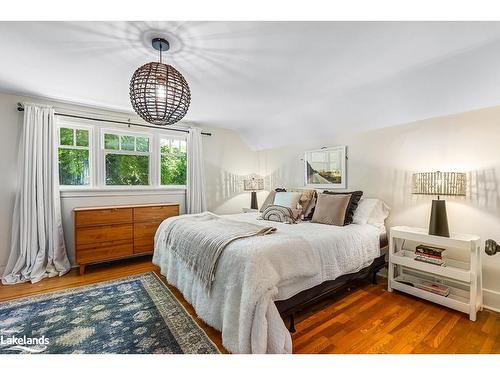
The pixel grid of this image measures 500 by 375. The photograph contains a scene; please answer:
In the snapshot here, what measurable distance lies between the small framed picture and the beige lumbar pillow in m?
0.65

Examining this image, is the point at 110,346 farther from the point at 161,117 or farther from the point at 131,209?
the point at 131,209

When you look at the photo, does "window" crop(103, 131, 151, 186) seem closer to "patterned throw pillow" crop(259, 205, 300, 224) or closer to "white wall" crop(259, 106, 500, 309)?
Result: "patterned throw pillow" crop(259, 205, 300, 224)

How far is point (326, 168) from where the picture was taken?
11.5 ft

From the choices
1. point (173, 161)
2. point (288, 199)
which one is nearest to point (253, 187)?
point (288, 199)

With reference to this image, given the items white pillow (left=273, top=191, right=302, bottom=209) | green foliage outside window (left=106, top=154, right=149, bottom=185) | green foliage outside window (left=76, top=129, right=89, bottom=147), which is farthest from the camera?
green foliage outside window (left=106, top=154, right=149, bottom=185)

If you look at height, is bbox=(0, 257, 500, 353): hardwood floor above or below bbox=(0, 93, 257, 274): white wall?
below

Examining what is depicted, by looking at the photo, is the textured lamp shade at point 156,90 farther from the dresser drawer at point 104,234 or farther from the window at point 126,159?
the window at point 126,159

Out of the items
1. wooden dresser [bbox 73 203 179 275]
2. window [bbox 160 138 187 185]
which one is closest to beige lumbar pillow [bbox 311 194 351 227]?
wooden dresser [bbox 73 203 179 275]

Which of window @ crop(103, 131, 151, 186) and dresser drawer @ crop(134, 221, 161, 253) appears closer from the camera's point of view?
dresser drawer @ crop(134, 221, 161, 253)

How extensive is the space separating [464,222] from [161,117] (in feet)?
9.56

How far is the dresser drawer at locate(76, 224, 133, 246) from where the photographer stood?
2.86 meters
